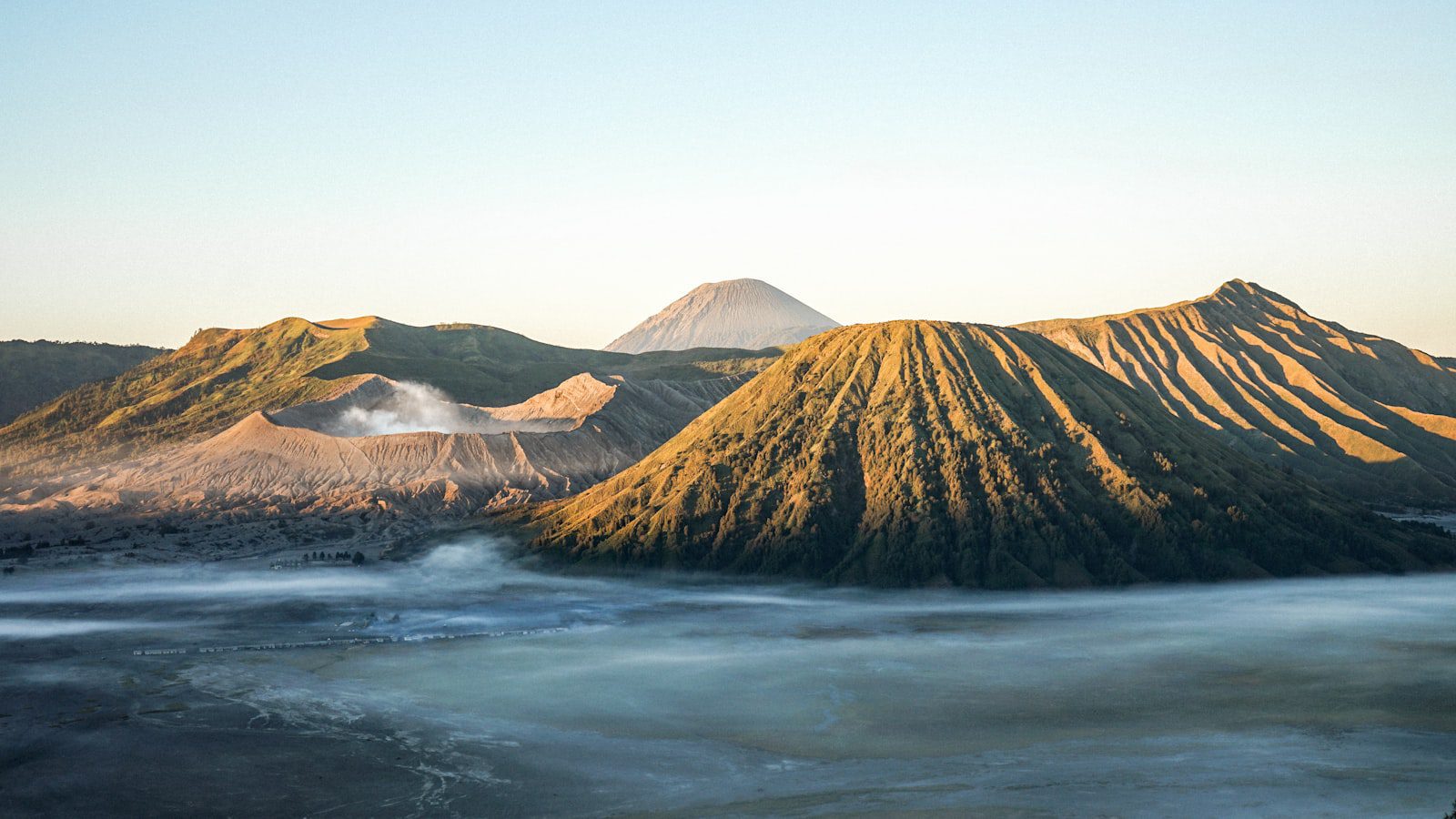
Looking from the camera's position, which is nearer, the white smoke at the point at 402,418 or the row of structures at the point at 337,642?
the row of structures at the point at 337,642

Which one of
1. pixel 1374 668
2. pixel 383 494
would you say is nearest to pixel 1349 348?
pixel 383 494

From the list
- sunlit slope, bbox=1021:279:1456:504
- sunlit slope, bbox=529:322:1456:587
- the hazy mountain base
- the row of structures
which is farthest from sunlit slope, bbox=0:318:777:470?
the row of structures

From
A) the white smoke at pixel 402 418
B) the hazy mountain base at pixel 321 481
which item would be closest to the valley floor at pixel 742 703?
the hazy mountain base at pixel 321 481

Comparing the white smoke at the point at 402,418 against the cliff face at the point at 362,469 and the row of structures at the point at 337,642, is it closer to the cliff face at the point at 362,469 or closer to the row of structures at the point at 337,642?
the cliff face at the point at 362,469

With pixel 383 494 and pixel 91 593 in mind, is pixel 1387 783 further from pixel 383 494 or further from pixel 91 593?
pixel 383 494

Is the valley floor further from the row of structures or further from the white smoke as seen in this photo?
the white smoke

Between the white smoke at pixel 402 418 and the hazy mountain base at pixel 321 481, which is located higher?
the white smoke at pixel 402 418
